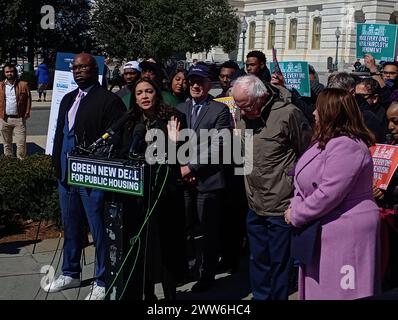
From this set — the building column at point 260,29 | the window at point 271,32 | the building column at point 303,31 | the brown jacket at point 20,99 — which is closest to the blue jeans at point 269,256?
the brown jacket at point 20,99

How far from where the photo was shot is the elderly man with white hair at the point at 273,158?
4.60 metres

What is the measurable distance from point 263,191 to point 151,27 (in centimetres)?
2954

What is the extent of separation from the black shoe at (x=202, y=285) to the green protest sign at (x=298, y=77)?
3140 millimetres

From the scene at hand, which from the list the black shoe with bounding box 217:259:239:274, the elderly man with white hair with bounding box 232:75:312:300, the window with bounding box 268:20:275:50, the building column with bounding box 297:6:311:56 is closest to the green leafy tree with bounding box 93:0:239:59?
the black shoe with bounding box 217:259:239:274

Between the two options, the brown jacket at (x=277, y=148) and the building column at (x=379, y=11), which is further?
the building column at (x=379, y=11)

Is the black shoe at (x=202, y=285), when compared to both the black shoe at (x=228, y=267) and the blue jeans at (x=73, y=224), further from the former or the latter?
the blue jeans at (x=73, y=224)

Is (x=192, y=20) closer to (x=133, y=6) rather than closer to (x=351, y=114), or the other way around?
(x=133, y=6)

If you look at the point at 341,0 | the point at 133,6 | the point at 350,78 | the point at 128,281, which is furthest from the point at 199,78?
the point at 341,0

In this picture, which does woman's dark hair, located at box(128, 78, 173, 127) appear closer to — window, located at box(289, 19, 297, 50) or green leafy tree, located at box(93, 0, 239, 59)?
green leafy tree, located at box(93, 0, 239, 59)

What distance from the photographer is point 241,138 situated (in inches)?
199

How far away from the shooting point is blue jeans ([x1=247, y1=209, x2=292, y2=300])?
4.73 m

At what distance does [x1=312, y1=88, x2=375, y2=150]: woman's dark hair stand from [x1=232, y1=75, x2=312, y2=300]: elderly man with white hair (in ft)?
2.61

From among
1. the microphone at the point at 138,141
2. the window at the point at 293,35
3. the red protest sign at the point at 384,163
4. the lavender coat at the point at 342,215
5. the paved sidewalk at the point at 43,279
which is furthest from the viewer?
the window at the point at 293,35

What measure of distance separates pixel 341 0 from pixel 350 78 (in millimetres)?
55561
